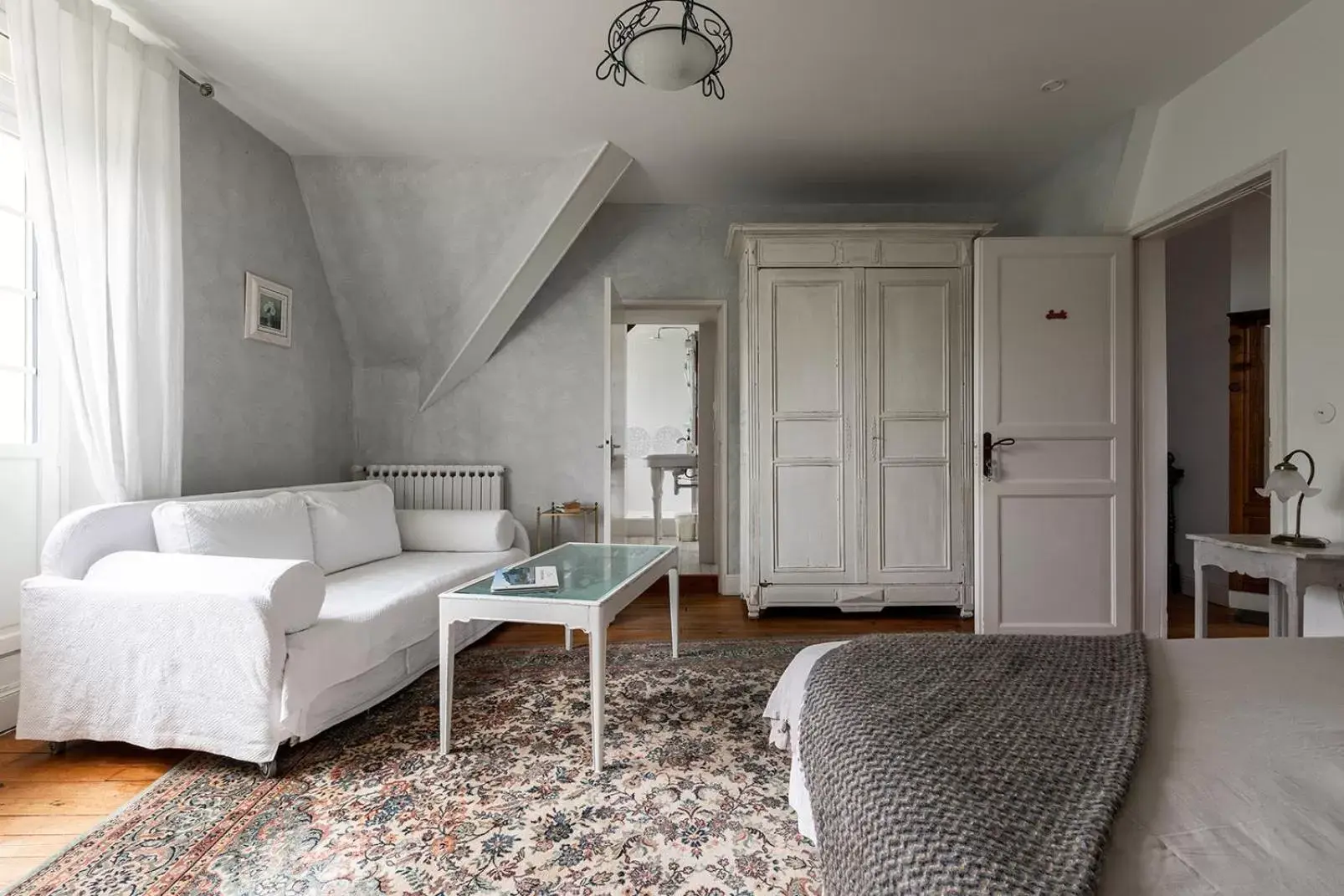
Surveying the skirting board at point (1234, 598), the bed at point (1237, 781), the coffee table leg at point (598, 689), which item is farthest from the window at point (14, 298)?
the skirting board at point (1234, 598)

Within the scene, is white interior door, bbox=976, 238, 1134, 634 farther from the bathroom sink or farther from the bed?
the bathroom sink

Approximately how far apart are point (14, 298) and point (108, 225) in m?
0.47

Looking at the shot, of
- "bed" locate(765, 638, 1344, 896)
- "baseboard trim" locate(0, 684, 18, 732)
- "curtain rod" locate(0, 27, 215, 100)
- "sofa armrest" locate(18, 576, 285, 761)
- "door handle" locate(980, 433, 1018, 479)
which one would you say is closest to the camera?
"bed" locate(765, 638, 1344, 896)

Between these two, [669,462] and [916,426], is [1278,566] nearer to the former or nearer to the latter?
[916,426]

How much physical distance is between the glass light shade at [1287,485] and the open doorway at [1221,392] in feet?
5.32

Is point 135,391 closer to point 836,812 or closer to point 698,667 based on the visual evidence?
point 698,667

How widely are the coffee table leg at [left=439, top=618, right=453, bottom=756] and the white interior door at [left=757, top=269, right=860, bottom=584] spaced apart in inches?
77.6

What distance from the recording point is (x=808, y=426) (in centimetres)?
353

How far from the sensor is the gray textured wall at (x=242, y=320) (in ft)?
8.93

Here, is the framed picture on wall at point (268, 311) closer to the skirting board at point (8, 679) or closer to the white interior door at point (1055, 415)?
the skirting board at point (8, 679)

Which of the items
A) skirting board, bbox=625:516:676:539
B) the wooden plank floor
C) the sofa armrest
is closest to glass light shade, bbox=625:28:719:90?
the sofa armrest

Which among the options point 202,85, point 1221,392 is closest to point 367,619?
point 202,85

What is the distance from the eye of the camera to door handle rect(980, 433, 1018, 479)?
3000mm

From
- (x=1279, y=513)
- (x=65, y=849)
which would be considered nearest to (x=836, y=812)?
(x=65, y=849)
